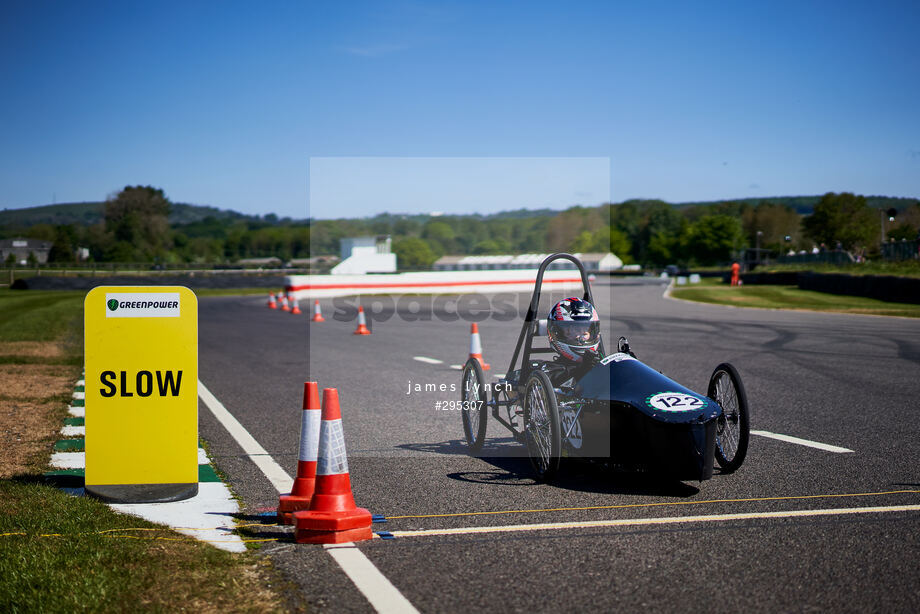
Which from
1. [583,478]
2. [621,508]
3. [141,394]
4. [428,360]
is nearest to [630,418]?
[621,508]

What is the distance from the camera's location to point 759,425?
8.86 meters

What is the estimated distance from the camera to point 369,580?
14.3 feet

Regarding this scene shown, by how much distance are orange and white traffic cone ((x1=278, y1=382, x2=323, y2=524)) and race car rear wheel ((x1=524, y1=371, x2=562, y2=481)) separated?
64.5 inches

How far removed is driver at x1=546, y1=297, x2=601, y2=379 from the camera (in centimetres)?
711

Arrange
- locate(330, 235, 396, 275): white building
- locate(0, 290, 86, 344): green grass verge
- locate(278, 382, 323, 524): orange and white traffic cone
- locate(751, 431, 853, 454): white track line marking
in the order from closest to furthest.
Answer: locate(278, 382, 323, 524): orange and white traffic cone < locate(751, 431, 853, 454): white track line marking < locate(0, 290, 86, 344): green grass verge < locate(330, 235, 396, 275): white building

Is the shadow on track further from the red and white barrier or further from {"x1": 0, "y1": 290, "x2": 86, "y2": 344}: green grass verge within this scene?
the red and white barrier

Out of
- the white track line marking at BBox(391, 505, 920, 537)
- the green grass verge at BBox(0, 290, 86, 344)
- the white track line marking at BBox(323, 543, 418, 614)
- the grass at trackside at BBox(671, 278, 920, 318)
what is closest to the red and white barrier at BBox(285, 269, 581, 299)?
the grass at trackside at BBox(671, 278, 920, 318)

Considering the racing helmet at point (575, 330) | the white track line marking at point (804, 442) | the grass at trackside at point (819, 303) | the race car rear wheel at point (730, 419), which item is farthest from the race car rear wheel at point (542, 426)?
the grass at trackside at point (819, 303)

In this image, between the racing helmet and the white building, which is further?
the white building

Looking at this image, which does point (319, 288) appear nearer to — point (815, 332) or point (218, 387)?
point (815, 332)

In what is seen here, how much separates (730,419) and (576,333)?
4.37 feet

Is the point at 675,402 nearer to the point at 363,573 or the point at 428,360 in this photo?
the point at 363,573

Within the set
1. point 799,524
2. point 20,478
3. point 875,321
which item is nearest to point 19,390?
A: point 20,478

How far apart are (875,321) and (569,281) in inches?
790
